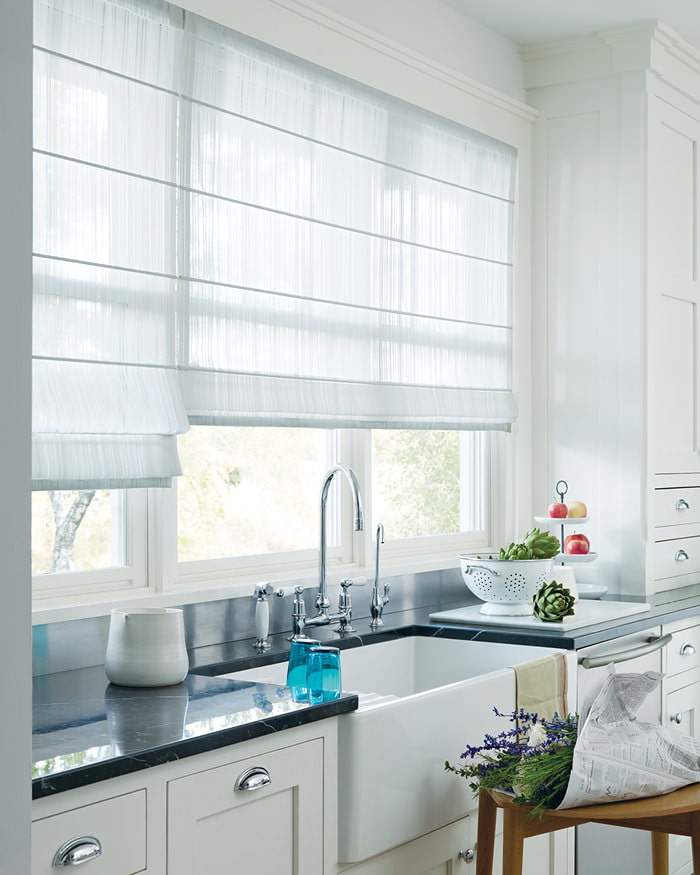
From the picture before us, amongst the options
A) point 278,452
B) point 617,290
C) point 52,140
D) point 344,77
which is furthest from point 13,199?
point 617,290

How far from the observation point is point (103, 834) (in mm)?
1506

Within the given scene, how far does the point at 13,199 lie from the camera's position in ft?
3.56

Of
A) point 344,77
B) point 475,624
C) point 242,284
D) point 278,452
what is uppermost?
point 344,77

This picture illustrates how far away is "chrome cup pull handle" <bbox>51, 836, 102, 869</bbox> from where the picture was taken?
144 cm

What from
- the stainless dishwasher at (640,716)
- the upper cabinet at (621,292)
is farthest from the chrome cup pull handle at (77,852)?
the upper cabinet at (621,292)

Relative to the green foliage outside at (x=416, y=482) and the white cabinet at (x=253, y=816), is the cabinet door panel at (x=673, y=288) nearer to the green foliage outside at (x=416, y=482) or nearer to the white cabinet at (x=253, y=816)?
the green foliage outside at (x=416, y=482)

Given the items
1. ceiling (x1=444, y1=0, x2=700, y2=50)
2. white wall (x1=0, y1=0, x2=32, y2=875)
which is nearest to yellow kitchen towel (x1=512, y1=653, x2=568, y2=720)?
white wall (x1=0, y1=0, x2=32, y2=875)

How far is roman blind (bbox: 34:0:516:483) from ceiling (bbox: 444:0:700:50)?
0.41 meters

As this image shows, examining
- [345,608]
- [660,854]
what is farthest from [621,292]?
[660,854]

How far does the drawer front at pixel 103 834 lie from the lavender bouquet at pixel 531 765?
0.79 m

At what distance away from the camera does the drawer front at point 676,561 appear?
370 centimetres

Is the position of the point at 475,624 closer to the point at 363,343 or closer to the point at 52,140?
the point at 363,343

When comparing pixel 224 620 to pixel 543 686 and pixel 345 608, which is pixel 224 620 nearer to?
pixel 345 608

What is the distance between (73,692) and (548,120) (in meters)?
2.75
